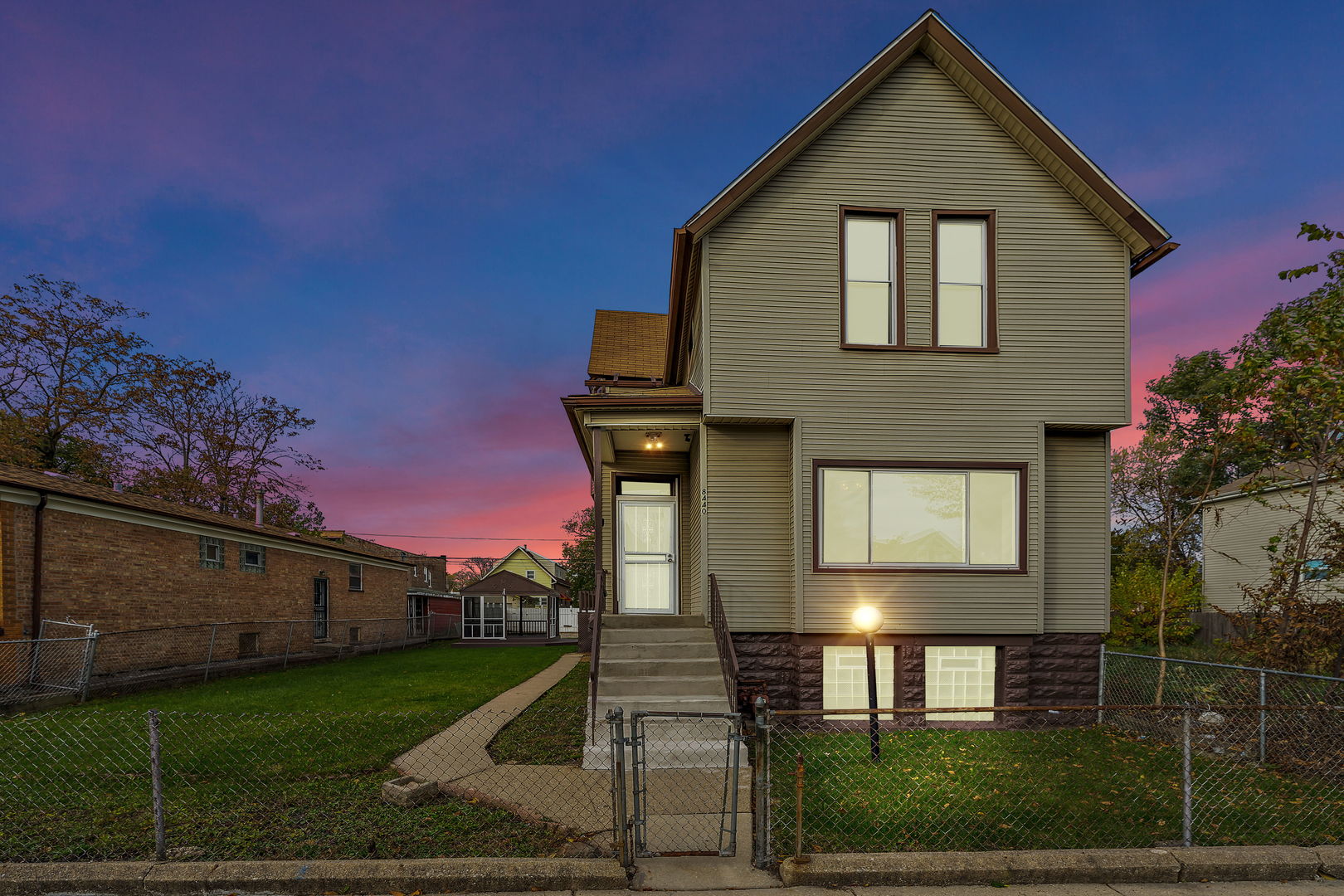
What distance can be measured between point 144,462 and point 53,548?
2059cm

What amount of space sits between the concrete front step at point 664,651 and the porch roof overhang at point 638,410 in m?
3.25

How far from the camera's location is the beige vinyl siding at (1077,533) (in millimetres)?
9945

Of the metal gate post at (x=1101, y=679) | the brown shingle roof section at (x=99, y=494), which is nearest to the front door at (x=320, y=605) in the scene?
the brown shingle roof section at (x=99, y=494)

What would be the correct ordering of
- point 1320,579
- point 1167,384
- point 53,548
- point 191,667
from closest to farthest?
point 1320,579 < point 53,548 < point 191,667 < point 1167,384

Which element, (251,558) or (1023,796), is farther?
(251,558)

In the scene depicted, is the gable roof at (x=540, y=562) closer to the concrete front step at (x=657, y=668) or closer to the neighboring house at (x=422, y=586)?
the neighboring house at (x=422, y=586)

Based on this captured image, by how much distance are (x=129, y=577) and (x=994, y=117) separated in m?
18.8

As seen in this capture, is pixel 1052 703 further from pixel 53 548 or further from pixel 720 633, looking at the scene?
pixel 53 548

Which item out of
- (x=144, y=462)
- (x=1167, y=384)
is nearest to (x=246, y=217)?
(x=144, y=462)

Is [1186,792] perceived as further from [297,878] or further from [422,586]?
[422,586]

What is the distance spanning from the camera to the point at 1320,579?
8.79m

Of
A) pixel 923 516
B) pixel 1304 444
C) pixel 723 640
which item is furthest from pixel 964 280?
pixel 723 640

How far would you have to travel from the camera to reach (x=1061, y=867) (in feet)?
15.5

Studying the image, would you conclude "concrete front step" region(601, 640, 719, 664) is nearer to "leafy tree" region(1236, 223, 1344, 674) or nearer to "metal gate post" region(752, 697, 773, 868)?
"metal gate post" region(752, 697, 773, 868)
